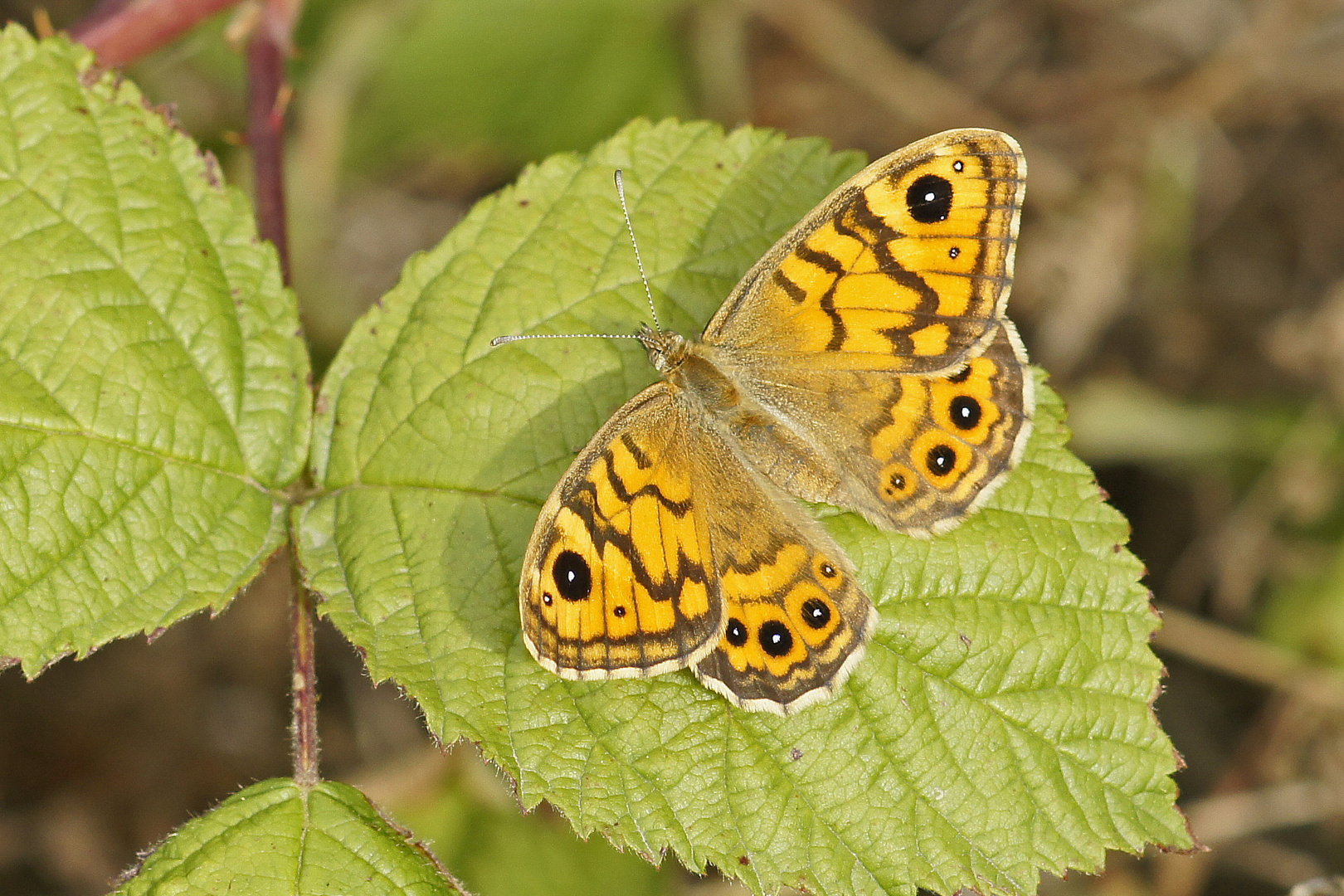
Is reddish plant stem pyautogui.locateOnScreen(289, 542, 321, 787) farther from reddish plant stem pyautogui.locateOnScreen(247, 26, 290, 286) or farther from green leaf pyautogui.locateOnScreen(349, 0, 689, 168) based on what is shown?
green leaf pyautogui.locateOnScreen(349, 0, 689, 168)

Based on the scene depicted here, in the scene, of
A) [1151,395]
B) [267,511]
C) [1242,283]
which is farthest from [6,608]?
[1242,283]

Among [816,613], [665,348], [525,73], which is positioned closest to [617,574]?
[816,613]

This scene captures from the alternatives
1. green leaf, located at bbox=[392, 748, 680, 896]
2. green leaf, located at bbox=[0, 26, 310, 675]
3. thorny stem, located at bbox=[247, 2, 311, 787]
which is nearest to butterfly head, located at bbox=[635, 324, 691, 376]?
green leaf, located at bbox=[0, 26, 310, 675]

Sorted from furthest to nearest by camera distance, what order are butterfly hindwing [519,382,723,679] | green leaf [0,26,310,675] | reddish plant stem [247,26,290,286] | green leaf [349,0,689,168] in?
green leaf [349,0,689,168], reddish plant stem [247,26,290,286], green leaf [0,26,310,675], butterfly hindwing [519,382,723,679]

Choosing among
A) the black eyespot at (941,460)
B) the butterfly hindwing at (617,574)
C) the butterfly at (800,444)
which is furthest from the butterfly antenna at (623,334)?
the black eyespot at (941,460)

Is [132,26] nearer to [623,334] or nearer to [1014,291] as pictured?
[623,334]

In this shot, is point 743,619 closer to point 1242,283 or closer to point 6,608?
point 6,608
